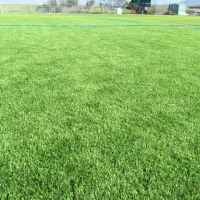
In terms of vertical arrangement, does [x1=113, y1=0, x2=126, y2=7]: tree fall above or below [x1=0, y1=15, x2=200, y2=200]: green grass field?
above

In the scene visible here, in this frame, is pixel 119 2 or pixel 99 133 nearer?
pixel 99 133

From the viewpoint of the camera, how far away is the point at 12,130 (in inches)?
66.3

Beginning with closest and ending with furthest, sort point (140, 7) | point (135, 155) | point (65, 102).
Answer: point (135, 155) < point (65, 102) < point (140, 7)

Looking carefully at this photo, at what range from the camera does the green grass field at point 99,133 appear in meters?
1.19

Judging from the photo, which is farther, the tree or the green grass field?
the tree

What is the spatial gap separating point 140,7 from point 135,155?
2139 inches

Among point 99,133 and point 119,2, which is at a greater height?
point 119,2

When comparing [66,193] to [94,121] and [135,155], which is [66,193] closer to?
[135,155]

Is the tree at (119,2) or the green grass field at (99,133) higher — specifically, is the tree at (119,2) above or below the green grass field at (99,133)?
above

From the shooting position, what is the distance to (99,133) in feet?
5.49

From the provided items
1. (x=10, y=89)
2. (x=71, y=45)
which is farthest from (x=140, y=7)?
(x=10, y=89)

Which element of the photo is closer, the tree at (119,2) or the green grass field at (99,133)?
the green grass field at (99,133)

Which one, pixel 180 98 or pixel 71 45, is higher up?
pixel 71 45

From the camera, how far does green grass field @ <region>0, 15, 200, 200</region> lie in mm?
1190
